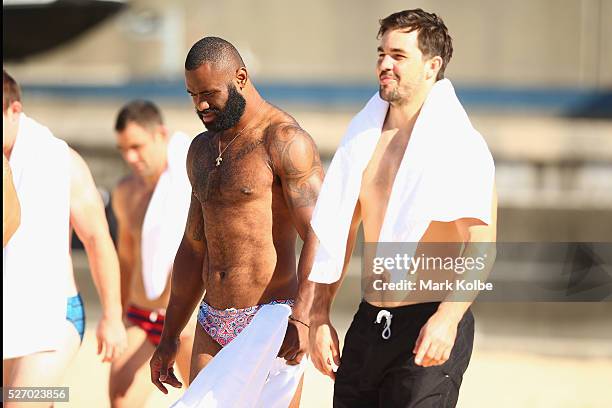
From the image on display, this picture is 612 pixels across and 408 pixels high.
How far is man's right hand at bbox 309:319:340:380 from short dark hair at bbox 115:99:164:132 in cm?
273

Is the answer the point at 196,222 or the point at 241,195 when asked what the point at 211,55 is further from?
the point at 196,222

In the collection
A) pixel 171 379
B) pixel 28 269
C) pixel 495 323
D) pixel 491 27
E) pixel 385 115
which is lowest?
pixel 495 323

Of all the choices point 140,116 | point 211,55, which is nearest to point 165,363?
point 211,55

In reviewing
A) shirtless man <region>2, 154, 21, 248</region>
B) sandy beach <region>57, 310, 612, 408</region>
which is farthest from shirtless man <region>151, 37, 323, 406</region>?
sandy beach <region>57, 310, 612, 408</region>

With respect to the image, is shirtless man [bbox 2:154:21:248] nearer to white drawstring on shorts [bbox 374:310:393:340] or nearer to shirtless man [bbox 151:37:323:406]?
shirtless man [bbox 151:37:323:406]

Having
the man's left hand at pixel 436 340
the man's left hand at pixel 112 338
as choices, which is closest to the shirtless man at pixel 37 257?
the man's left hand at pixel 112 338

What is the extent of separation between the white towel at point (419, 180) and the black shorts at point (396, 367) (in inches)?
8.5

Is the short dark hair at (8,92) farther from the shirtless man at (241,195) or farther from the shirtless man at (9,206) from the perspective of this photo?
the shirtless man at (241,195)

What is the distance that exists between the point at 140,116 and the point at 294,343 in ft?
8.68

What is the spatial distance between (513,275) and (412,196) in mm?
5410

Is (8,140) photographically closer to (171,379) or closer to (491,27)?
(171,379)

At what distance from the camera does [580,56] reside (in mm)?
11398

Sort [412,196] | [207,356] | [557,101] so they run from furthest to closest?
[557,101] < [207,356] < [412,196]

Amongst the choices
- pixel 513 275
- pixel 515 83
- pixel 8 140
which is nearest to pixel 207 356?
pixel 8 140
